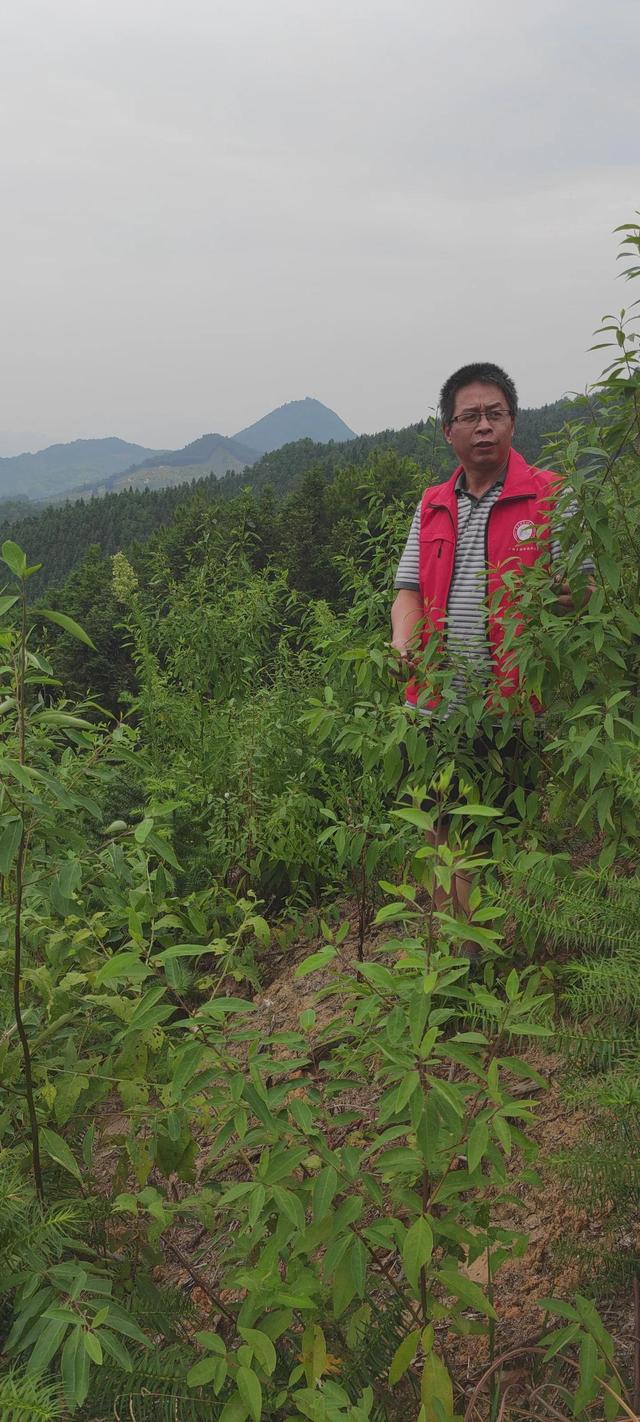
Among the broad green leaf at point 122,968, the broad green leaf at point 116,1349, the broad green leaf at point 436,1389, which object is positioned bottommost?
the broad green leaf at point 436,1389

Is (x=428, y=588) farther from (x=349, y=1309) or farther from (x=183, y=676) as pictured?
(x=183, y=676)

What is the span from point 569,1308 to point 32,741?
1226 millimetres

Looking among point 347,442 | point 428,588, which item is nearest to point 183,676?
point 428,588

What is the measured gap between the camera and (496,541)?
3.04 m

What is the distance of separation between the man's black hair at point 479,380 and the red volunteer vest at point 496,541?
185mm

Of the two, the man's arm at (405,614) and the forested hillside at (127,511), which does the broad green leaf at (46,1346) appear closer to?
the man's arm at (405,614)

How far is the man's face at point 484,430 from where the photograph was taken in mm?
3074

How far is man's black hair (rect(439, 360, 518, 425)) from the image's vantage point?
10.3 feet

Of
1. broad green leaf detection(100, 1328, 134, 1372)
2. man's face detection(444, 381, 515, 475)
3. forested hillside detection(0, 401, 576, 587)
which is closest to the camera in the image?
broad green leaf detection(100, 1328, 134, 1372)

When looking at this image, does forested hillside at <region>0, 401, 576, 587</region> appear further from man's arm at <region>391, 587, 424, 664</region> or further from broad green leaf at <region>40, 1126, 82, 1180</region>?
broad green leaf at <region>40, 1126, 82, 1180</region>

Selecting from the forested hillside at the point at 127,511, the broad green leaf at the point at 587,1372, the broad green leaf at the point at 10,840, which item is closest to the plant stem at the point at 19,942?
the broad green leaf at the point at 10,840

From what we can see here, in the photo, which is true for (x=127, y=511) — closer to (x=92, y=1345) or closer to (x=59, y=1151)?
(x=59, y=1151)

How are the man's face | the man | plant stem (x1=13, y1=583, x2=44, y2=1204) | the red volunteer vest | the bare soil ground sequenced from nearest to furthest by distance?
plant stem (x1=13, y1=583, x2=44, y2=1204) → the bare soil ground → the red volunteer vest → the man → the man's face

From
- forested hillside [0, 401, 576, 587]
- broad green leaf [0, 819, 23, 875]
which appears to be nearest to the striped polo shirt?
broad green leaf [0, 819, 23, 875]
